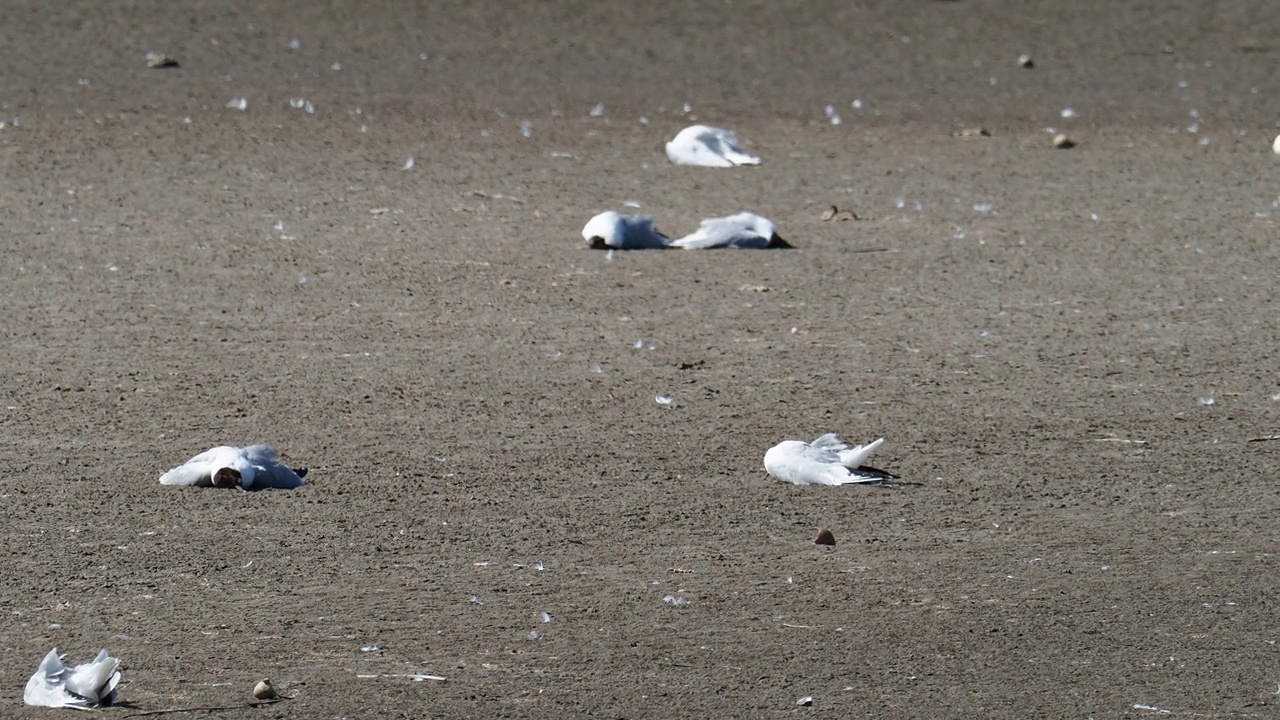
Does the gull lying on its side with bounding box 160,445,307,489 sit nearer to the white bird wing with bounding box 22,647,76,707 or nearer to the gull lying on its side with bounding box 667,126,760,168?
the white bird wing with bounding box 22,647,76,707

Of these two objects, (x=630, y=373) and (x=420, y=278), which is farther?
(x=420, y=278)

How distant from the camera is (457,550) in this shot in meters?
5.18

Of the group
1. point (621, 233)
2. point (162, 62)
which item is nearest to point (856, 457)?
point (621, 233)

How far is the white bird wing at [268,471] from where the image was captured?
5.63m

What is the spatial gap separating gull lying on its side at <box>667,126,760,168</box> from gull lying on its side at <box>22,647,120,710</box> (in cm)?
735

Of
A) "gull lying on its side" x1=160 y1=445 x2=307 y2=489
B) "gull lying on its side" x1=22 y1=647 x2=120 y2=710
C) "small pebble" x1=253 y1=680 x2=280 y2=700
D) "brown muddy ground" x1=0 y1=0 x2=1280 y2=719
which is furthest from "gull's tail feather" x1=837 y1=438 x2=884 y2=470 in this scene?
"gull lying on its side" x1=22 y1=647 x2=120 y2=710

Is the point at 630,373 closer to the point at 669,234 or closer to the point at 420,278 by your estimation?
the point at 420,278

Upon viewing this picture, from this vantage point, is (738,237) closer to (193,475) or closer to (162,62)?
(193,475)

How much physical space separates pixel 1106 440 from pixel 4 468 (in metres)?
3.61

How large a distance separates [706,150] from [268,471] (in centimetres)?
582

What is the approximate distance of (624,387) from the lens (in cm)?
684

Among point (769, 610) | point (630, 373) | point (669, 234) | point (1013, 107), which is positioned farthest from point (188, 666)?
point (1013, 107)

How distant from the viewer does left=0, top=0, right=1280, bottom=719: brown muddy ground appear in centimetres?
450

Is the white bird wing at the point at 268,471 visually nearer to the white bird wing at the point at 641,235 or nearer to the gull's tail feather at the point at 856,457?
the gull's tail feather at the point at 856,457
